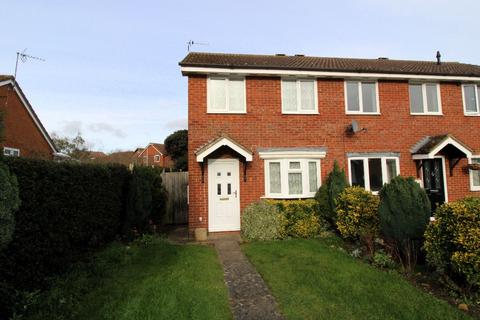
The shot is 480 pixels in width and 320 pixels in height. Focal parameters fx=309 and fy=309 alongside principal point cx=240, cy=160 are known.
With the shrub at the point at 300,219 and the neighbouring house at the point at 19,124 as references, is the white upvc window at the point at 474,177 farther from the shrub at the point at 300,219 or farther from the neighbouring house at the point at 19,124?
the neighbouring house at the point at 19,124

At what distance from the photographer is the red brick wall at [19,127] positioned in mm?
17156

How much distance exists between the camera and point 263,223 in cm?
997

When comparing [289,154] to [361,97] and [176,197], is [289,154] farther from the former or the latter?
[176,197]

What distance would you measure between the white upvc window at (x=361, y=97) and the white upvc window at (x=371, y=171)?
6.25 feet

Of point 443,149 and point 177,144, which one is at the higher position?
point 177,144

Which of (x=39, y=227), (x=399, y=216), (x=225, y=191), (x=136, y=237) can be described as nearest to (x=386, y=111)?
(x=399, y=216)

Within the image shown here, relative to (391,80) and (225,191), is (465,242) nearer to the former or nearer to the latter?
(225,191)

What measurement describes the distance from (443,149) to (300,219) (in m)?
6.62

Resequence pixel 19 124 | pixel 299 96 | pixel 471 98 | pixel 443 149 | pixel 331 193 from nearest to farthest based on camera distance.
Answer: 1. pixel 331 193
2. pixel 299 96
3. pixel 443 149
4. pixel 471 98
5. pixel 19 124

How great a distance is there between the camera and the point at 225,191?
429 inches

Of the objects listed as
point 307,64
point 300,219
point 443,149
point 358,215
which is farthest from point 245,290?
point 443,149

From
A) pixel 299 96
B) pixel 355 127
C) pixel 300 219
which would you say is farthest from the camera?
pixel 299 96

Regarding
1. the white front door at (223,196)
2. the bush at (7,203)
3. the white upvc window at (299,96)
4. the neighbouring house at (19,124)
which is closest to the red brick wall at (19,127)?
the neighbouring house at (19,124)

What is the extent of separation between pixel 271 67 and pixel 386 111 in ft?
16.4
